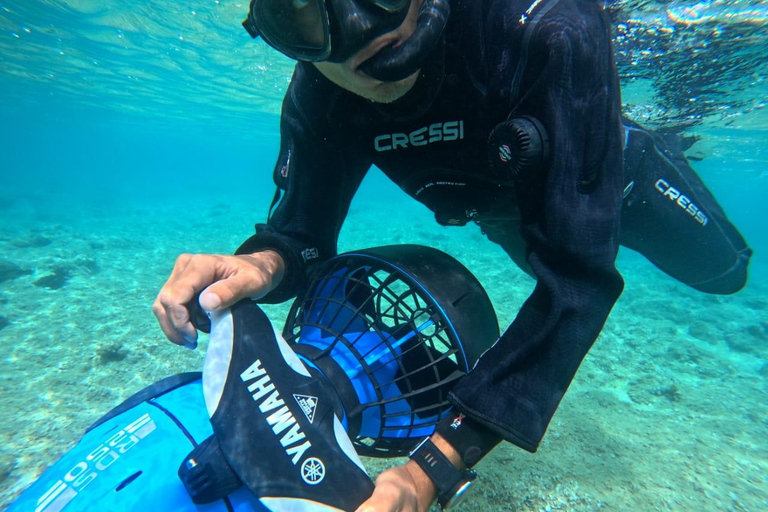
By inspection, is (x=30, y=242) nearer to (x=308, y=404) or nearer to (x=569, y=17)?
(x=308, y=404)

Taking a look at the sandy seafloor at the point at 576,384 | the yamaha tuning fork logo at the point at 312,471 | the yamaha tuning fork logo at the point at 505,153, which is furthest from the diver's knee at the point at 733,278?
the yamaha tuning fork logo at the point at 312,471

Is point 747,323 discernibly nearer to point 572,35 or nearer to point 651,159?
point 651,159

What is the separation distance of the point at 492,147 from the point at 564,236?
54cm

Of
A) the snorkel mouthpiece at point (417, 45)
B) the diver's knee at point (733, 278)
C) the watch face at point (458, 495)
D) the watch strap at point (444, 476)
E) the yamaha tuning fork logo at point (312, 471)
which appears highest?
the snorkel mouthpiece at point (417, 45)

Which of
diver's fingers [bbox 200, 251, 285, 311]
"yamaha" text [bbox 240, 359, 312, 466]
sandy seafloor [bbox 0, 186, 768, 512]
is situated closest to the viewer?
"yamaha" text [bbox 240, 359, 312, 466]

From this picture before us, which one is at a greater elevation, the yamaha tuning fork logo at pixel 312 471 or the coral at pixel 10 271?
the yamaha tuning fork logo at pixel 312 471

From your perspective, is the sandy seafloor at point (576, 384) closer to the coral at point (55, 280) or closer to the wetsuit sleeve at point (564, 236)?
the coral at point (55, 280)

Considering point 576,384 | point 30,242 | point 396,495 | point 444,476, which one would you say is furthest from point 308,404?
point 30,242

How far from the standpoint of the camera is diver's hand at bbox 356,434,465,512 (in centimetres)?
119

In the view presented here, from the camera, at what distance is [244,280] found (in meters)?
1.80

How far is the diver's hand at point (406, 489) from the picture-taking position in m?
1.19

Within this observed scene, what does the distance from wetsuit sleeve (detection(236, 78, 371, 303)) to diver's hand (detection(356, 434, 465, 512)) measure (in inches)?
53.4

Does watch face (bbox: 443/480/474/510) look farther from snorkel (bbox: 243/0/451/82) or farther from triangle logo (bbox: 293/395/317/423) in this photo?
snorkel (bbox: 243/0/451/82)

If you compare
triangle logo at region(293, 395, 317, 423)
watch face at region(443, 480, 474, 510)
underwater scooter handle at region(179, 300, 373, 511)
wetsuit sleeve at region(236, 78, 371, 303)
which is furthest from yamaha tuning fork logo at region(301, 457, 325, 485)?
wetsuit sleeve at region(236, 78, 371, 303)
